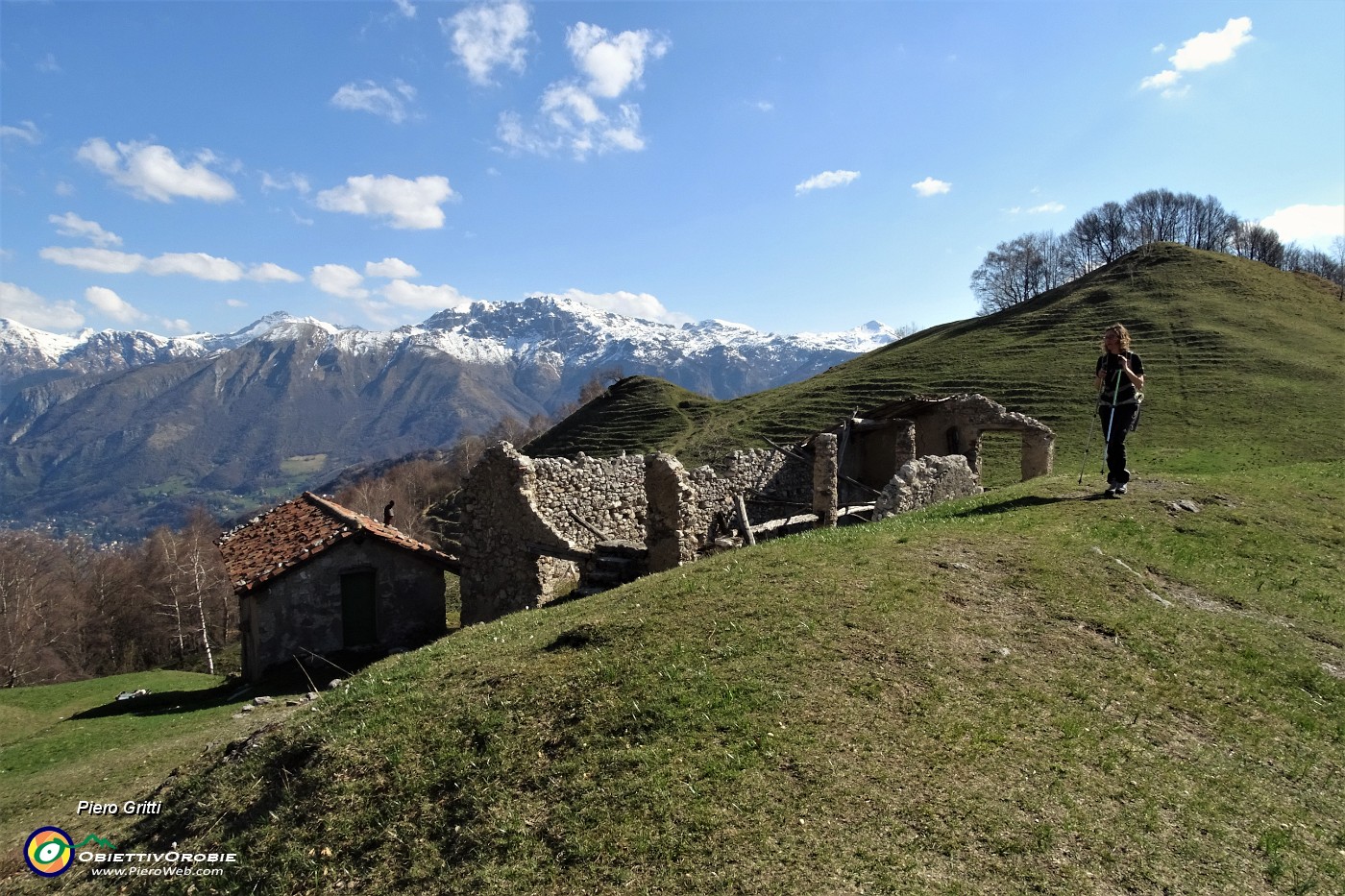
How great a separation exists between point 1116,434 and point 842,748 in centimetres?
1217

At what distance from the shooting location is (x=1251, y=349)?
70.1 meters

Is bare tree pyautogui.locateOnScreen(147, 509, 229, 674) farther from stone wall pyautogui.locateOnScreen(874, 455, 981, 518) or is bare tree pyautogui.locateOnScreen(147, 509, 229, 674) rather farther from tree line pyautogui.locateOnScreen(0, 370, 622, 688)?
stone wall pyautogui.locateOnScreen(874, 455, 981, 518)

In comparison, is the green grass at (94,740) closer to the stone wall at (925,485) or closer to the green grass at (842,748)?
the green grass at (842,748)

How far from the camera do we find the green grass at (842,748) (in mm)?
6160

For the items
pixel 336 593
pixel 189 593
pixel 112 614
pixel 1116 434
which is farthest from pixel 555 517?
pixel 112 614

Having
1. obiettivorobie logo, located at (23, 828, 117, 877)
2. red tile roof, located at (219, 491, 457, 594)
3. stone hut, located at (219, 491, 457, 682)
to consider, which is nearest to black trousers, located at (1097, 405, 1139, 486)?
obiettivorobie logo, located at (23, 828, 117, 877)

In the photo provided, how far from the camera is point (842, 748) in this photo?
720cm

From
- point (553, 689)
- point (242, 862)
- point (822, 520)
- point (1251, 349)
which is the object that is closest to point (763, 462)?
point (822, 520)

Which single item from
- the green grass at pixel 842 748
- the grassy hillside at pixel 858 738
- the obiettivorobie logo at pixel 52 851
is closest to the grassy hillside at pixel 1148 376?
the grassy hillside at pixel 858 738

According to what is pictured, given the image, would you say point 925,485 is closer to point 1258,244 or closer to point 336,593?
point 336,593

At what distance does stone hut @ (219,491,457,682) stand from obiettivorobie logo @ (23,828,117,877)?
14.7m

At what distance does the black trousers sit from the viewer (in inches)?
608

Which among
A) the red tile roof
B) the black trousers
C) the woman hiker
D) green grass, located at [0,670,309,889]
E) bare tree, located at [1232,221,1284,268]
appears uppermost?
bare tree, located at [1232,221,1284,268]

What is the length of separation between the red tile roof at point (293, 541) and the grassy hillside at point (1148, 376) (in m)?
31.4
